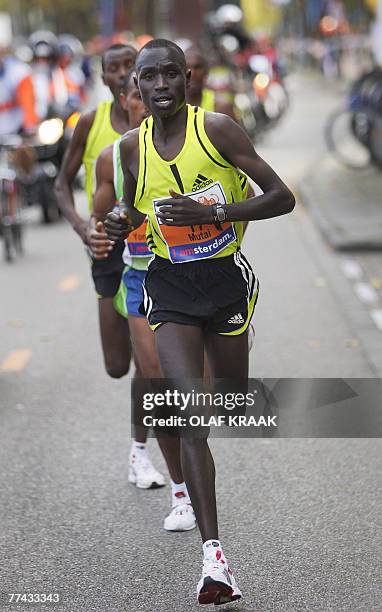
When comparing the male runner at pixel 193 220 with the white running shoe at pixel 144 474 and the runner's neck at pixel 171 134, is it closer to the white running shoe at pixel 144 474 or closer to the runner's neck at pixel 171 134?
the runner's neck at pixel 171 134

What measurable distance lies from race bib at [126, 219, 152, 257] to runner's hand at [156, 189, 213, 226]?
1.00 m

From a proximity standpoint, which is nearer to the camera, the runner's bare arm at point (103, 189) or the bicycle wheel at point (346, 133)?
the runner's bare arm at point (103, 189)

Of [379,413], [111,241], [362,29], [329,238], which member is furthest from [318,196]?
[362,29]

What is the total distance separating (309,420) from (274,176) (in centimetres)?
269

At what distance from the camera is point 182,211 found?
470 cm

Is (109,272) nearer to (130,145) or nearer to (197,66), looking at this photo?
(130,145)

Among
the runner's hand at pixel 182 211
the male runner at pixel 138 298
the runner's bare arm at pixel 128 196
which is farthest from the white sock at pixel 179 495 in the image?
the runner's hand at pixel 182 211

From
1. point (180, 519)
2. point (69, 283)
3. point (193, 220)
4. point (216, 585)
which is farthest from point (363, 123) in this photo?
point (216, 585)

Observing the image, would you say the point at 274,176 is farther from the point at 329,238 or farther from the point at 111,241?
the point at 329,238

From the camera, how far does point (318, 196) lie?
18.6m

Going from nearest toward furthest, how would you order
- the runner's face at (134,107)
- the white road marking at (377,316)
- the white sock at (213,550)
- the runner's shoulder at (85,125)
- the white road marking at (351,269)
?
the white sock at (213,550)
the runner's face at (134,107)
the runner's shoulder at (85,125)
the white road marking at (377,316)
the white road marking at (351,269)

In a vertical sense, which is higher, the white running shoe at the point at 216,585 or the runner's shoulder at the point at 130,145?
the runner's shoulder at the point at 130,145

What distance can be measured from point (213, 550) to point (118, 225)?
3.92 feet

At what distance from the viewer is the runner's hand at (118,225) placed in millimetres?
5074
